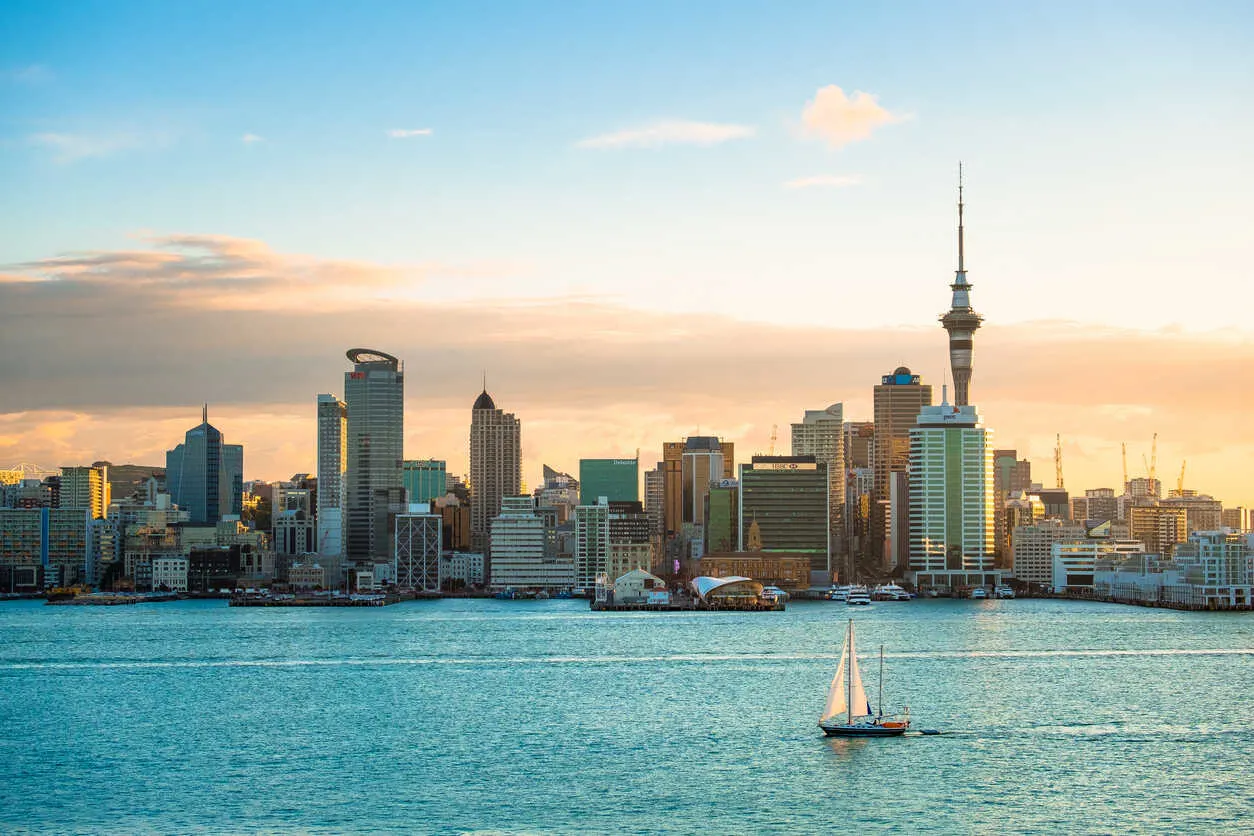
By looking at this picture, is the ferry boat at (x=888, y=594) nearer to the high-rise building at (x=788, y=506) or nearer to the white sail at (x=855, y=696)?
the high-rise building at (x=788, y=506)

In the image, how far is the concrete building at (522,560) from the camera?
6747 inches

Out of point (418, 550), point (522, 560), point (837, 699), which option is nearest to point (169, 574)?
point (418, 550)

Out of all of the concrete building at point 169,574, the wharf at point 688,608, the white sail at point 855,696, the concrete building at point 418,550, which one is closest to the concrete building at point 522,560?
the concrete building at point 418,550

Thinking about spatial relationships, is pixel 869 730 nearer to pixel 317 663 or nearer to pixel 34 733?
pixel 34 733

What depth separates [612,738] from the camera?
49.3 metres

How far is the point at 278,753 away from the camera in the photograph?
47.2m

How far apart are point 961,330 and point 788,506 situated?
1340 inches

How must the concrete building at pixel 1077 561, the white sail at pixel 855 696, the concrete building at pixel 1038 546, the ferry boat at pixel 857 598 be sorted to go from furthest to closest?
1. the concrete building at pixel 1038 546
2. the concrete building at pixel 1077 561
3. the ferry boat at pixel 857 598
4. the white sail at pixel 855 696

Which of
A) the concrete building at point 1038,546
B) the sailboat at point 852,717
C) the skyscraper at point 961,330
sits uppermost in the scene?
the skyscraper at point 961,330

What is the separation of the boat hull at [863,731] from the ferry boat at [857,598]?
3989 inches

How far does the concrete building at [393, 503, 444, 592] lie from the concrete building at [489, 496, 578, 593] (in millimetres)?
8497

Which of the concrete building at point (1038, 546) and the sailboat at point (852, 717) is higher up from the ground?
the concrete building at point (1038, 546)

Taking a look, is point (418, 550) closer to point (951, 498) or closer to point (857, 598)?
point (857, 598)

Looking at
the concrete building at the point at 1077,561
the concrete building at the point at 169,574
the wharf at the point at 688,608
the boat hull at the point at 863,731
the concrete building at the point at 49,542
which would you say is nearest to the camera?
the boat hull at the point at 863,731
